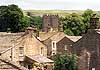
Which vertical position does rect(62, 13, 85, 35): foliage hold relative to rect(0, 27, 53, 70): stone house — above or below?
below

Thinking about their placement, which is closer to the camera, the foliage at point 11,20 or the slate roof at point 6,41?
the slate roof at point 6,41

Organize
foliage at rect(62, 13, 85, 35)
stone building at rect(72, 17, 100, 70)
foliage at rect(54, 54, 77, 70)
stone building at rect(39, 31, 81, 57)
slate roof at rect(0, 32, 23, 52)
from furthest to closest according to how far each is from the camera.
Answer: foliage at rect(62, 13, 85, 35) < stone building at rect(39, 31, 81, 57) < foliage at rect(54, 54, 77, 70) < stone building at rect(72, 17, 100, 70) < slate roof at rect(0, 32, 23, 52)

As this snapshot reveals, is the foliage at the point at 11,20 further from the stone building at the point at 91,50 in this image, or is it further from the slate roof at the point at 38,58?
the stone building at the point at 91,50

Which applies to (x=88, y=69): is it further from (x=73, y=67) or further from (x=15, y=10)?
(x=15, y=10)

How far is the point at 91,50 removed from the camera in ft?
166

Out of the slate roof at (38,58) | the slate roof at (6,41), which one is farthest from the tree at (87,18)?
the slate roof at (6,41)

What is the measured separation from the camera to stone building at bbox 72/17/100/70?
50125 mm

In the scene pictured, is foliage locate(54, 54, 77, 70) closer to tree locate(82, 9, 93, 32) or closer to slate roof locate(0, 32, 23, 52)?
slate roof locate(0, 32, 23, 52)

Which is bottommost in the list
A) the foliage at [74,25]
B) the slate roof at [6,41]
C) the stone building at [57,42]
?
the foliage at [74,25]

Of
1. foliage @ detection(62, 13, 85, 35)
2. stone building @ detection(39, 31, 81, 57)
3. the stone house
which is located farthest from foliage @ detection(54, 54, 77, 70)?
foliage @ detection(62, 13, 85, 35)

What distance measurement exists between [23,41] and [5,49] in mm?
3764

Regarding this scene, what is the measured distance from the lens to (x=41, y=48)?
53375 millimetres

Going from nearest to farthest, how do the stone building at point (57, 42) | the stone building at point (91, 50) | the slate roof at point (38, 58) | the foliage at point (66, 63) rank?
the slate roof at point (38, 58), the stone building at point (91, 50), the foliage at point (66, 63), the stone building at point (57, 42)

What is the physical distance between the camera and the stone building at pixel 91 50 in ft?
164
